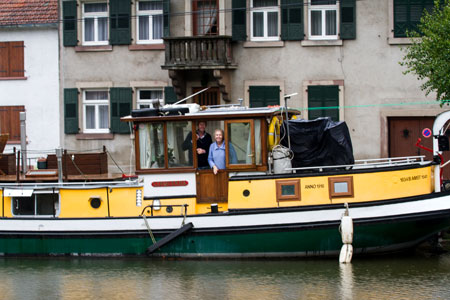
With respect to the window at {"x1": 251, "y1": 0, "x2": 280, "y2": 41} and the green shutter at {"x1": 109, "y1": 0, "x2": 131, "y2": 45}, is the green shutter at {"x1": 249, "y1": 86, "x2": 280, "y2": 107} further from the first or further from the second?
the green shutter at {"x1": 109, "y1": 0, "x2": 131, "y2": 45}

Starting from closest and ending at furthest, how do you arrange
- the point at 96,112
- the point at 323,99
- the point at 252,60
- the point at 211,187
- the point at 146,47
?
the point at 211,187
the point at 323,99
the point at 252,60
the point at 146,47
the point at 96,112

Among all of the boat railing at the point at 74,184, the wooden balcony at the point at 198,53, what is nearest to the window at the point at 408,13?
the wooden balcony at the point at 198,53

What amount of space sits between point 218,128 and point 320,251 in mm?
2871

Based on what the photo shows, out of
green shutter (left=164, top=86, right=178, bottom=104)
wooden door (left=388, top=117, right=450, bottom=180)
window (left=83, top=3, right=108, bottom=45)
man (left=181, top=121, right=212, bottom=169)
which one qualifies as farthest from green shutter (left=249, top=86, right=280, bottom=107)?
man (left=181, top=121, right=212, bottom=169)

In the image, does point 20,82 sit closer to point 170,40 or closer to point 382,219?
point 170,40

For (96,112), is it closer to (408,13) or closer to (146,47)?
(146,47)

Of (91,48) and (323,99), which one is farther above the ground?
(91,48)

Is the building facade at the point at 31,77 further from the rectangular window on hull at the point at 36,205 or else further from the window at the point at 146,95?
the rectangular window on hull at the point at 36,205

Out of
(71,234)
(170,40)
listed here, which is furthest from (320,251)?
(170,40)

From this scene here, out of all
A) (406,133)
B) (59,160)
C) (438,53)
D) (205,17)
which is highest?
(205,17)

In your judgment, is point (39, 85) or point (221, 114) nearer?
point (221, 114)

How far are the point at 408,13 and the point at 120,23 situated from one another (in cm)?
843

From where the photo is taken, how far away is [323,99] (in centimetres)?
2375

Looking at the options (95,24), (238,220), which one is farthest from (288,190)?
(95,24)
